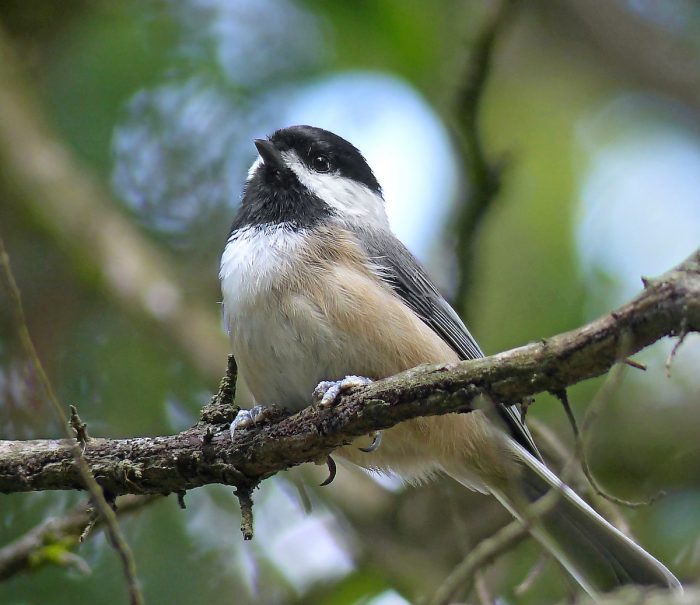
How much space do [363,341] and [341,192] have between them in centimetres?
106

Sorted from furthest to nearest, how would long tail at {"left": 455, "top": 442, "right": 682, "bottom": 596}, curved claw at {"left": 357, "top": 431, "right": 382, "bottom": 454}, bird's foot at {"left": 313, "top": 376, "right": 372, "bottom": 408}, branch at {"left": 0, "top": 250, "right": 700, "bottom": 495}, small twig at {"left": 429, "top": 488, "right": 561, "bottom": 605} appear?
1. curved claw at {"left": 357, "top": 431, "right": 382, "bottom": 454}
2. long tail at {"left": 455, "top": 442, "right": 682, "bottom": 596}
3. bird's foot at {"left": 313, "top": 376, "right": 372, "bottom": 408}
4. small twig at {"left": 429, "top": 488, "right": 561, "bottom": 605}
5. branch at {"left": 0, "top": 250, "right": 700, "bottom": 495}

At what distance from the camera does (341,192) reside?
423 cm

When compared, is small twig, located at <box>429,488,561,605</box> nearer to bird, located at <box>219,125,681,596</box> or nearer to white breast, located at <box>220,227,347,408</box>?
bird, located at <box>219,125,681,596</box>

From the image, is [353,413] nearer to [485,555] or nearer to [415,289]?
[485,555]

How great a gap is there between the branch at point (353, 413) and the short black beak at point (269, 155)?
1.26 m

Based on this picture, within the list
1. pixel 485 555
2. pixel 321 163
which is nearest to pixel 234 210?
pixel 321 163

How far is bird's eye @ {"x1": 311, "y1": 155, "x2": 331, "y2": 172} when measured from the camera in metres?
4.28

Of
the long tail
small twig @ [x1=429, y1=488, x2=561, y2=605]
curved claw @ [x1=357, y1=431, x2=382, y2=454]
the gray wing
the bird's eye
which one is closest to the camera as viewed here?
small twig @ [x1=429, y1=488, x2=561, y2=605]

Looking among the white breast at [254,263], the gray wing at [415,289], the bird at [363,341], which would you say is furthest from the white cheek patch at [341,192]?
the white breast at [254,263]

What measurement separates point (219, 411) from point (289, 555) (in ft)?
6.66

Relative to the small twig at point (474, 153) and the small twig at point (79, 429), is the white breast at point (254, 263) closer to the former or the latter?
the small twig at point (79, 429)

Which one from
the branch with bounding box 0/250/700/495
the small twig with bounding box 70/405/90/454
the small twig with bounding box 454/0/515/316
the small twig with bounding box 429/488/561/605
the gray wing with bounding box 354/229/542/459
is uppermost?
the small twig with bounding box 454/0/515/316

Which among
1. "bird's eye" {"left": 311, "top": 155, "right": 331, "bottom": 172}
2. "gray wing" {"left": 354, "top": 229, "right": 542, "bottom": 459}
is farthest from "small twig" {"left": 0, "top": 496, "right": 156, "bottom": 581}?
"bird's eye" {"left": 311, "top": 155, "right": 331, "bottom": 172}

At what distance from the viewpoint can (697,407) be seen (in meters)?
4.72
